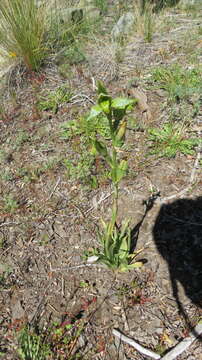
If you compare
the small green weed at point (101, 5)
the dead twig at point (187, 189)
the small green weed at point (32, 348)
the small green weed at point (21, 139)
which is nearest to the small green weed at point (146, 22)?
the small green weed at point (101, 5)

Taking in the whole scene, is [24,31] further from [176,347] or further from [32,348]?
[176,347]

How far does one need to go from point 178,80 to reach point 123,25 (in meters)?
1.70

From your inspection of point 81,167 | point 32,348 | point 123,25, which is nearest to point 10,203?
point 81,167

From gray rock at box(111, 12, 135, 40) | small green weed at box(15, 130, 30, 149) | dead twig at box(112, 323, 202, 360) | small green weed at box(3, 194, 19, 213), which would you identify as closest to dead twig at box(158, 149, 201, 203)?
dead twig at box(112, 323, 202, 360)

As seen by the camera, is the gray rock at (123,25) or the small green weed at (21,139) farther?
the gray rock at (123,25)

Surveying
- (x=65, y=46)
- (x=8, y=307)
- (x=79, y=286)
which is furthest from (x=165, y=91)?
(x=8, y=307)

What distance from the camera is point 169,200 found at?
2635 mm

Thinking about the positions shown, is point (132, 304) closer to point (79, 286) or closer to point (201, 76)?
point (79, 286)

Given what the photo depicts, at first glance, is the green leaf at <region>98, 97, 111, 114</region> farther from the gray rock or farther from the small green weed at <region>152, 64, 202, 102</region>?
the gray rock

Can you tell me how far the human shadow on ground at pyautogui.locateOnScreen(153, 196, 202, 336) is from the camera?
214 cm

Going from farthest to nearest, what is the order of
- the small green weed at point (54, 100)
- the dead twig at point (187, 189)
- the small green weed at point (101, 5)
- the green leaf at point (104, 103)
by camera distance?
1. the small green weed at point (101, 5)
2. the small green weed at point (54, 100)
3. the dead twig at point (187, 189)
4. the green leaf at point (104, 103)

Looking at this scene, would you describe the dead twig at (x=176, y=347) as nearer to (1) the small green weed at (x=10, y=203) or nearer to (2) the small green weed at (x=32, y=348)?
(2) the small green weed at (x=32, y=348)

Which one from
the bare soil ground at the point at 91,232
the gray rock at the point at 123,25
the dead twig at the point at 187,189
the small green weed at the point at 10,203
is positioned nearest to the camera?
the bare soil ground at the point at 91,232

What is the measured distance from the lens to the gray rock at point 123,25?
4.63 m
